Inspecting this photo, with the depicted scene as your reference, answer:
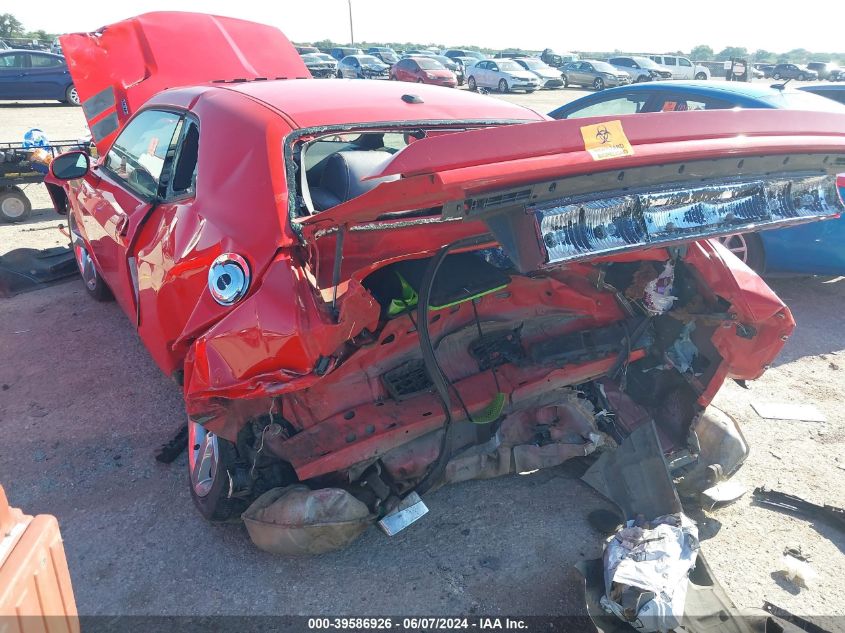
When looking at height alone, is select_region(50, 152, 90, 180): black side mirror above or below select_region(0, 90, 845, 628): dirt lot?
above

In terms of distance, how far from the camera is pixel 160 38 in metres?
5.59

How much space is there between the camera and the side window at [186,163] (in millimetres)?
2988

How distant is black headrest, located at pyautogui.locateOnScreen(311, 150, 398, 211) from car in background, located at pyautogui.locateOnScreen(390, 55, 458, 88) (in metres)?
21.8

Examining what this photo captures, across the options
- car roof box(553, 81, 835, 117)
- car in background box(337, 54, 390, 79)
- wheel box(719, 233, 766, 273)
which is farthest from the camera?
car in background box(337, 54, 390, 79)

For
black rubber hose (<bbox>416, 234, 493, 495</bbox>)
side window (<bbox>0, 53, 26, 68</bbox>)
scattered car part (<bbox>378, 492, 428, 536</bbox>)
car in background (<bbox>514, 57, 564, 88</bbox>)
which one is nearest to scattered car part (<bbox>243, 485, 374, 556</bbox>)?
scattered car part (<bbox>378, 492, 428, 536</bbox>)

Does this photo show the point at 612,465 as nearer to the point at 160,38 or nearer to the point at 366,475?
the point at 366,475

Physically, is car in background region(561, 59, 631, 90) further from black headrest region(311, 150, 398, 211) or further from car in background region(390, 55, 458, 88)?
black headrest region(311, 150, 398, 211)

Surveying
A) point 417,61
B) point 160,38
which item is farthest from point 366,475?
point 417,61

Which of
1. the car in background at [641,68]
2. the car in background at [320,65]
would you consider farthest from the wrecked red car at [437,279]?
the car in background at [641,68]

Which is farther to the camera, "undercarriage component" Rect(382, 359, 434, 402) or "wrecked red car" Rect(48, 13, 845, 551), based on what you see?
"undercarriage component" Rect(382, 359, 434, 402)

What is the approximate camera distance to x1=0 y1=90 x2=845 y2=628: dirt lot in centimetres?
252

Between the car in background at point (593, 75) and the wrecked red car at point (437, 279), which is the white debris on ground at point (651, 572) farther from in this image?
the car in background at point (593, 75)

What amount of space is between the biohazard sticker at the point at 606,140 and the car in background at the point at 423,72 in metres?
22.9

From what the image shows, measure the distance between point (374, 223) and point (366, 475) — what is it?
1.09m
